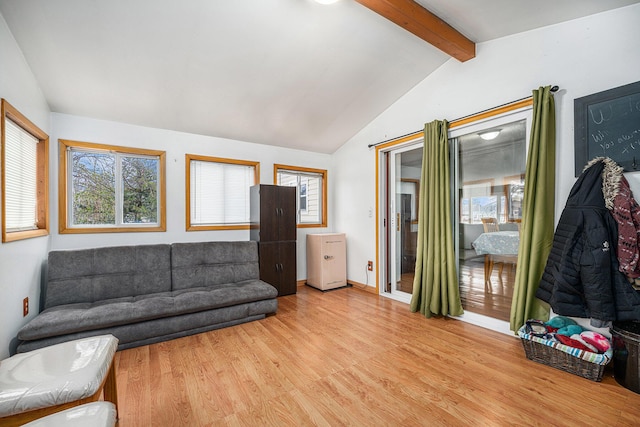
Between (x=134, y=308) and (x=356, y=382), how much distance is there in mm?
2052

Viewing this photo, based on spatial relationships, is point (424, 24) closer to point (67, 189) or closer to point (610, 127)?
point (610, 127)

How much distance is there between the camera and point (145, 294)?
292 centimetres

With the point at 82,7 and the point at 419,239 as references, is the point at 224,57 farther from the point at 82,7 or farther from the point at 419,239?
the point at 419,239

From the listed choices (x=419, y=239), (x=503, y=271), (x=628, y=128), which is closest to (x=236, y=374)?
(x=419, y=239)

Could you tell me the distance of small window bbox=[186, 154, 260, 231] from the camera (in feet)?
12.4

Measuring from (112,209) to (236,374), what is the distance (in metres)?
2.60

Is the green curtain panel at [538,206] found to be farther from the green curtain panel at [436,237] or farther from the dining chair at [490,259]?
the green curtain panel at [436,237]

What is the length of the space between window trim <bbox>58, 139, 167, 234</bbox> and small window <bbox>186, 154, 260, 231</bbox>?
30cm

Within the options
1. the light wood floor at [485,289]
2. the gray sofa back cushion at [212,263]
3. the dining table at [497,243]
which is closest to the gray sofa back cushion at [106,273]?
the gray sofa back cushion at [212,263]

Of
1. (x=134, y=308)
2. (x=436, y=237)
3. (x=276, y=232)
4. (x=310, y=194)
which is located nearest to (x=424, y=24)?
(x=436, y=237)

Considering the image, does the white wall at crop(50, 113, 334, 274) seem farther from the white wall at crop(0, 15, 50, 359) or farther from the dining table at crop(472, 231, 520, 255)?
the dining table at crop(472, 231, 520, 255)

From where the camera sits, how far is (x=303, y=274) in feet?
15.3

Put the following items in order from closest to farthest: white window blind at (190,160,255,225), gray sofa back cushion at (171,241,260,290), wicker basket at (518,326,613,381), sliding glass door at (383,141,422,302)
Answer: wicker basket at (518,326,613,381) < gray sofa back cushion at (171,241,260,290) < sliding glass door at (383,141,422,302) < white window blind at (190,160,255,225)

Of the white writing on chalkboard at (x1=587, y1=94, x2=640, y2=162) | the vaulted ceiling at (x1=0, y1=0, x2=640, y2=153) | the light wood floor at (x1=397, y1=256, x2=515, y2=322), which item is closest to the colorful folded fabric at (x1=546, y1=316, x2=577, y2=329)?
the light wood floor at (x1=397, y1=256, x2=515, y2=322)
